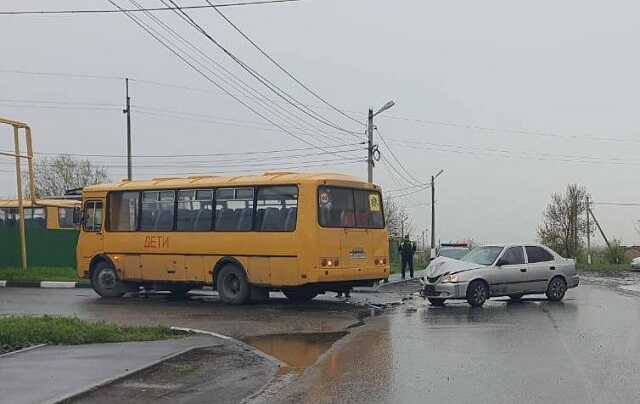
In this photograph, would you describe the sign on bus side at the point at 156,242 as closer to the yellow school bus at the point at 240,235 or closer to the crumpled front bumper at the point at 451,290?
the yellow school bus at the point at 240,235

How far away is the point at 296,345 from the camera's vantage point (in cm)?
1193

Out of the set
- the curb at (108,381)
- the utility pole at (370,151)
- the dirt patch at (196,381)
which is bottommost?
the dirt patch at (196,381)

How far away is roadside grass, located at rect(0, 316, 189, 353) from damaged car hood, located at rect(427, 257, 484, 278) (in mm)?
7991

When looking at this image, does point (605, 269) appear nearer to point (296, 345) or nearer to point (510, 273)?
point (510, 273)

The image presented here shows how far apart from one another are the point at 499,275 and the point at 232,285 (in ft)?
21.4

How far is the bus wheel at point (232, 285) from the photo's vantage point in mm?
18062

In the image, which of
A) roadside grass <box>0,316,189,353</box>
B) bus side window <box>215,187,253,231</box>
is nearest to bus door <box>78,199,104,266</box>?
bus side window <box>215,187,253,231</box>

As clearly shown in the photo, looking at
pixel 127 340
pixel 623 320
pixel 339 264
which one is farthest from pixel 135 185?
pixel 623 320

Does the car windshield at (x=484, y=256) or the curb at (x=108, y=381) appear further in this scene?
the car windshield at (x=484, y=256)

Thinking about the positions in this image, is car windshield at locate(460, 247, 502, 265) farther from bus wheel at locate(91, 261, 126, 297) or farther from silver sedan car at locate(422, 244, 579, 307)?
bus wheel at locate(91, 261, 126, 297)

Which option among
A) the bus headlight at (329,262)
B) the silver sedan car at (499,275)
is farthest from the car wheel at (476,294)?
the bus headlight at (329,262)

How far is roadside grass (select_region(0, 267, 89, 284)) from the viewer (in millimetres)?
25281

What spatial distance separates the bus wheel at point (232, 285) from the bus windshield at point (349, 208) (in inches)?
98.9

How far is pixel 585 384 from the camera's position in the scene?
8.25 m
